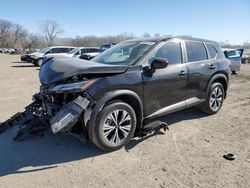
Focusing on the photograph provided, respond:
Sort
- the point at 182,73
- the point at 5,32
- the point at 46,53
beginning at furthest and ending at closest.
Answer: the point at 5,32 → the point at 46,53 → the point at 182,73

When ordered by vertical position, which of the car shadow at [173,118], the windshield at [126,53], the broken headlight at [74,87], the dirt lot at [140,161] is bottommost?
the dirt lot at [140,161]

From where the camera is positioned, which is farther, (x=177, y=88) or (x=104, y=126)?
(x=177, y=88)

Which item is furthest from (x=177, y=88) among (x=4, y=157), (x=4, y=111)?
(x=4, y=111)

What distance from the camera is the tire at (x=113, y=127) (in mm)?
3916

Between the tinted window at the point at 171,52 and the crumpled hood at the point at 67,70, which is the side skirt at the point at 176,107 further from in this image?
the crumpled hood at the point at 67,70

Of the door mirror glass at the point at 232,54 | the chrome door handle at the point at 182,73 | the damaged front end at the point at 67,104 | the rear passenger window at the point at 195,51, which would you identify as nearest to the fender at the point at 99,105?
the damaged front end at the point at 67,104

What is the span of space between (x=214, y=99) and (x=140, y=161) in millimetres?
3137

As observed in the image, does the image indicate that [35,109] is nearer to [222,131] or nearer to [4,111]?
[4,111]

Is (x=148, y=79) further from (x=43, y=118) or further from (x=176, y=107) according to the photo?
(x=43, y=118)

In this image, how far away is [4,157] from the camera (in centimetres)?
396

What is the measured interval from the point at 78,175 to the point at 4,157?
1328 millimetres

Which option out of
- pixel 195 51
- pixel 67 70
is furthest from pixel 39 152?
pixel 195 51

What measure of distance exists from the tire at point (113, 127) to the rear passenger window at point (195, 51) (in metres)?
2.05

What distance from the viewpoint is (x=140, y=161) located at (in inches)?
152
